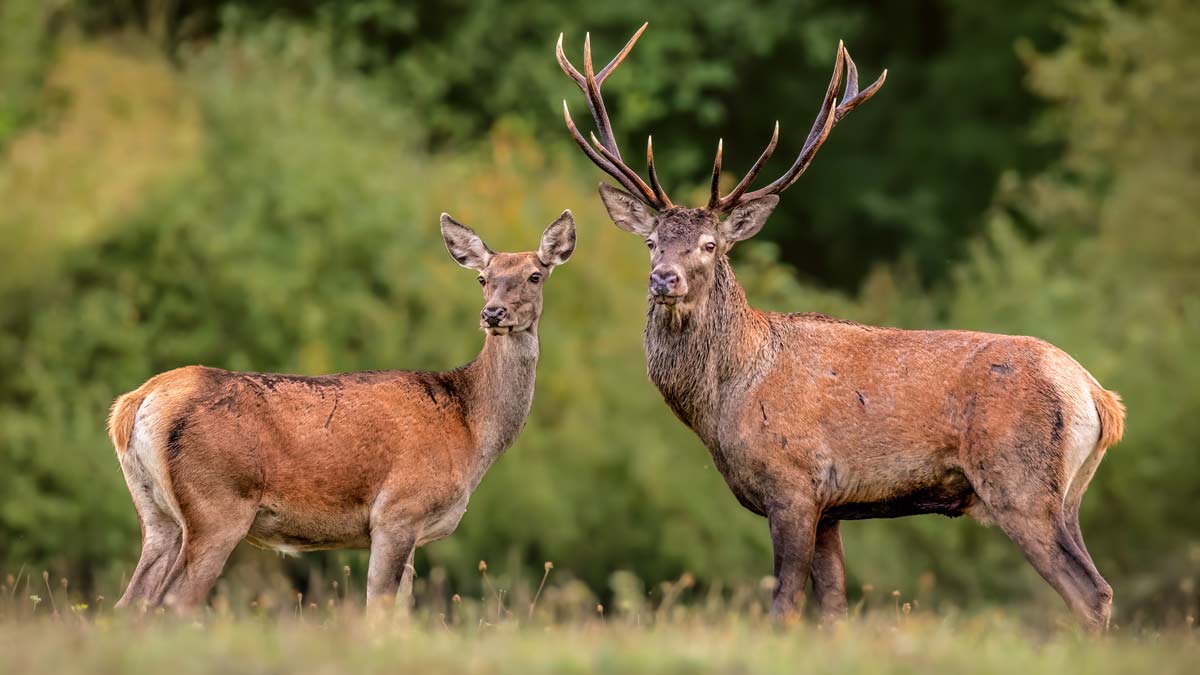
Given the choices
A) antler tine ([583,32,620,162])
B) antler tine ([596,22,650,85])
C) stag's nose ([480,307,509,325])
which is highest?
antler tine ([596,22,650,85])

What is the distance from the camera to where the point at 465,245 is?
1036 centimetres

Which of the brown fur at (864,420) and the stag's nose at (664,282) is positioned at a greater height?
the stag's nose at (664,282)

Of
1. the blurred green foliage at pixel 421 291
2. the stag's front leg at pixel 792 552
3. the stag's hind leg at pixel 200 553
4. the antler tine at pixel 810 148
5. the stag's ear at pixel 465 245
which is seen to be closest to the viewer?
the stag's hind leg at pixel 200 553

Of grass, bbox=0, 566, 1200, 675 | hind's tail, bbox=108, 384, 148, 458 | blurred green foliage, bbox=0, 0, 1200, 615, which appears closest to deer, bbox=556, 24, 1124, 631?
grass, bbox=0, 566, 1200, 675

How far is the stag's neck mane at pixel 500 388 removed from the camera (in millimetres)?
9781

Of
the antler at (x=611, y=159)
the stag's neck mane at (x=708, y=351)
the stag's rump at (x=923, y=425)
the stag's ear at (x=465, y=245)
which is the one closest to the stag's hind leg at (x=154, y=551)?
the stag's ear at (x=465, y=245)

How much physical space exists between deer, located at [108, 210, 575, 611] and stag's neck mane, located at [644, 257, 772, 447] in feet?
2.59

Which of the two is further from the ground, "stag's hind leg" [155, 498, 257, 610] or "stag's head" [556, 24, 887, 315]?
"stag's head" [556, 24, 887, 315]

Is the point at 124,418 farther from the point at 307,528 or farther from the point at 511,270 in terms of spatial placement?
the point at 511,270

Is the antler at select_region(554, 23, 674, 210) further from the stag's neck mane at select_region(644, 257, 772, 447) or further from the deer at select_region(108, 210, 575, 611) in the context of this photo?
the deer at select_region(108, 210, 575, 611)

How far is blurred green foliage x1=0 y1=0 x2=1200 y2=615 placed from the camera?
19781mm

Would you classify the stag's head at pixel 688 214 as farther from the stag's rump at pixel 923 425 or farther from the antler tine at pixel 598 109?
the stag's rump at pixel 923 425

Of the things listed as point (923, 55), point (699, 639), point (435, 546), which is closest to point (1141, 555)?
point (435, 546)

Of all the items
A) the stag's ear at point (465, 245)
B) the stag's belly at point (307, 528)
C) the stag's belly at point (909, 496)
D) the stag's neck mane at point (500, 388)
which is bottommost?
the stag's belly at point (307, 528)
